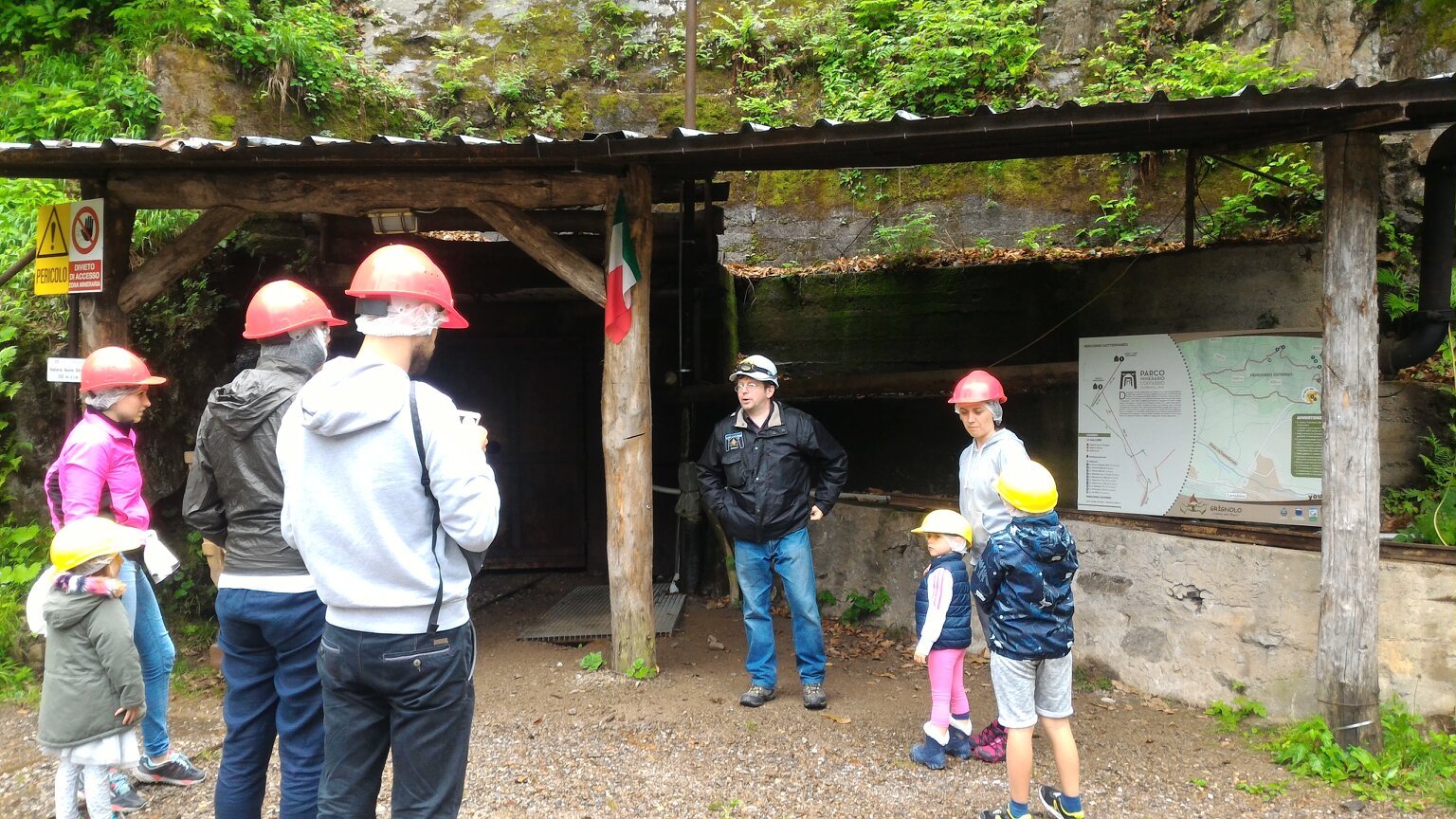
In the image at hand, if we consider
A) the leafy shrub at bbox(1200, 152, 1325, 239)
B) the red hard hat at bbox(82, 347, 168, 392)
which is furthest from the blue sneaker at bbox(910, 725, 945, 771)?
the leafy shrub at bbox(1200, 152, 1325, 239)

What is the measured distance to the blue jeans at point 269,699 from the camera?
3.09m

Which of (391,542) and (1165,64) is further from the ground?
(1165,64)

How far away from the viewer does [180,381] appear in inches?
270

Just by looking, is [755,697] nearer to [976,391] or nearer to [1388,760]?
[976,391]

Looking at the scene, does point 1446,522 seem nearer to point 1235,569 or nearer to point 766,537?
point 1235,569

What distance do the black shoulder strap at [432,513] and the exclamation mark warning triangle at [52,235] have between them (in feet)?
15.5

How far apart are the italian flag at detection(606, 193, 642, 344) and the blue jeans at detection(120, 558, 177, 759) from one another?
2805 mm

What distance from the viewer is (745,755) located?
183 inches

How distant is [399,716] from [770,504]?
117 inches

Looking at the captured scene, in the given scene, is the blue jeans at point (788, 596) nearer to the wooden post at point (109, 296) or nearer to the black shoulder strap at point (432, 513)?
the black shoulder strap at point (432, 513)

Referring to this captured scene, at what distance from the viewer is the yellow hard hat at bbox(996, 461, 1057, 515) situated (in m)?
3.63

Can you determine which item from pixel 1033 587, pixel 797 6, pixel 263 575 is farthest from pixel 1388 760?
pixel 797 6

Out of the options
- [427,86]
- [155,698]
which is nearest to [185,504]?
[155,698]

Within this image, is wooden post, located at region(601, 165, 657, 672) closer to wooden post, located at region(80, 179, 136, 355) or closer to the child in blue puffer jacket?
the child in blue puffer jacket
